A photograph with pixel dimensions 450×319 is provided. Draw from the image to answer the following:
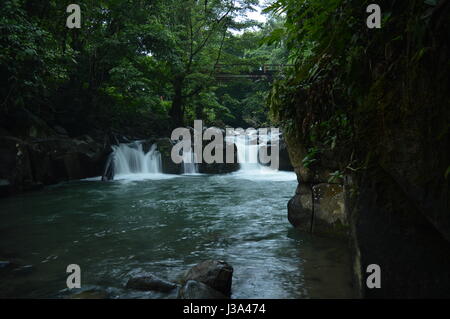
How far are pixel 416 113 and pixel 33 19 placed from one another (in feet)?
39.5

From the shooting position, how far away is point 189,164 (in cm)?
1858

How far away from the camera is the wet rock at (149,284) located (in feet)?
13.0

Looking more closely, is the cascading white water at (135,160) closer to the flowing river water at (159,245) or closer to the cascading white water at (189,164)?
the cascading white water at (189,164)

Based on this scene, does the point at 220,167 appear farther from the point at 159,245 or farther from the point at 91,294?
the point at 91,294

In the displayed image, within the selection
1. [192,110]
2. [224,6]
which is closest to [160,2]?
[224,6]

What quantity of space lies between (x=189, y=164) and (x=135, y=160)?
2.70m

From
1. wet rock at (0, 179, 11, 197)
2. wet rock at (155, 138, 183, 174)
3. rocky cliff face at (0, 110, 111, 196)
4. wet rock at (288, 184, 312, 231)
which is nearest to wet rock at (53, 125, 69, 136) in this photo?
rocky cliff face at (0, 110, 111, 196)

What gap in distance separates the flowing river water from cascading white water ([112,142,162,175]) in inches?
253

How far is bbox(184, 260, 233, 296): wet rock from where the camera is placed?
3807mm

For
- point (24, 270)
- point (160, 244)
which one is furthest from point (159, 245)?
point (24, 270)

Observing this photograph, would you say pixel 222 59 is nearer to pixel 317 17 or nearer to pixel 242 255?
pixel 242 255

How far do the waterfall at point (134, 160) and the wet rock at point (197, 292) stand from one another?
1367 centimetres

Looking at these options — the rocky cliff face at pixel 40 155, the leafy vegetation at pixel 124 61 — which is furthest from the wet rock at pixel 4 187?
the leafy vegetation at pixel 124 61

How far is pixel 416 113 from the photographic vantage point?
2262 millimetres
